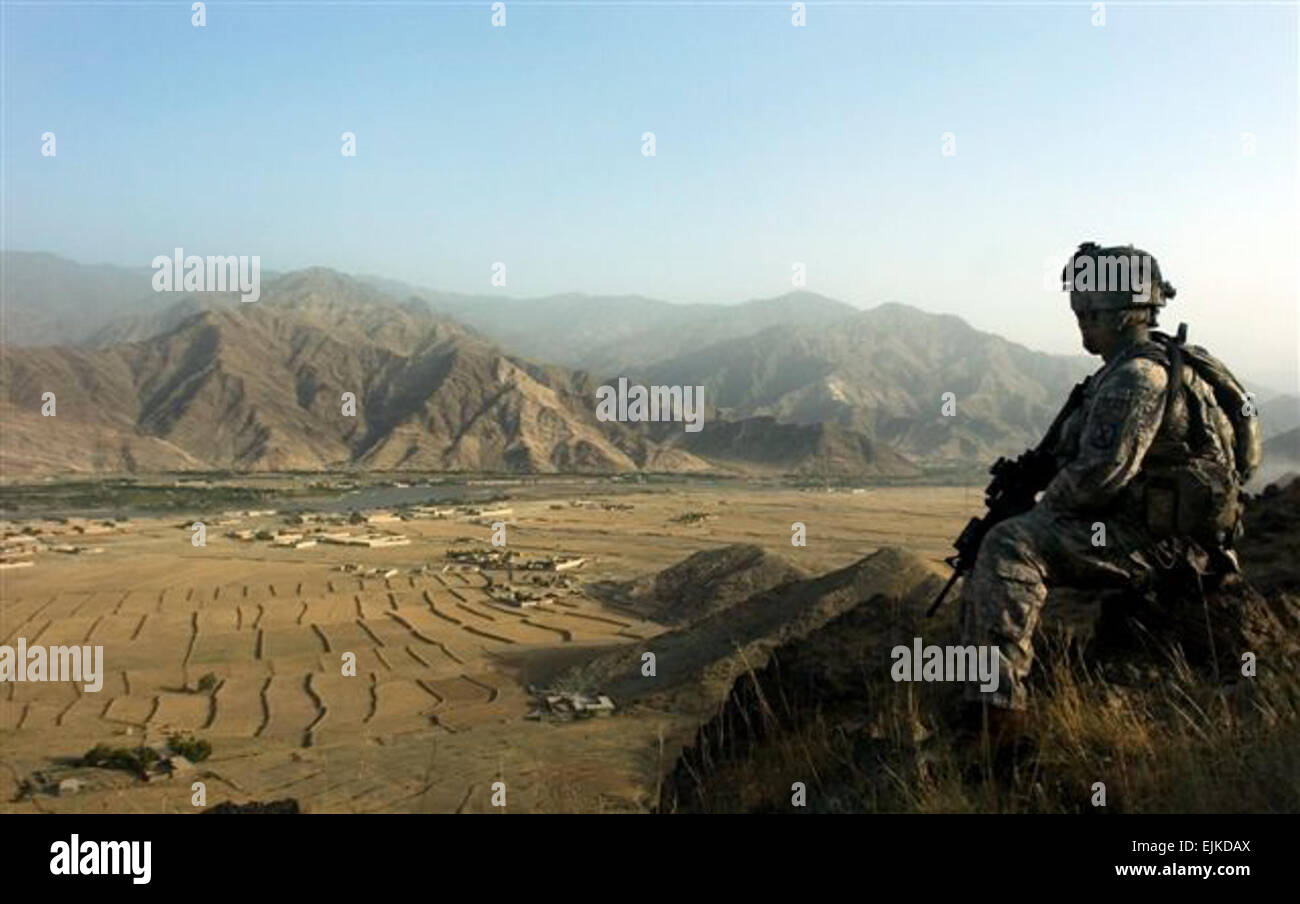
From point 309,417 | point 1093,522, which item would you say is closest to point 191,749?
point 1093,522

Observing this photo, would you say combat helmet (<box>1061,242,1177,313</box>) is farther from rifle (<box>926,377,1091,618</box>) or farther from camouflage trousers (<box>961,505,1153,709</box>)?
camouflage trousers (<box>961,505,1153,709</box>)

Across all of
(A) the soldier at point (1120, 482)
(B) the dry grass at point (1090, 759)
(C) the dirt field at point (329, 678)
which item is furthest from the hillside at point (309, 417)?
(A) the soldier at point (1120, 482)

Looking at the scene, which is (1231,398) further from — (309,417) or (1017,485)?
(309,417)

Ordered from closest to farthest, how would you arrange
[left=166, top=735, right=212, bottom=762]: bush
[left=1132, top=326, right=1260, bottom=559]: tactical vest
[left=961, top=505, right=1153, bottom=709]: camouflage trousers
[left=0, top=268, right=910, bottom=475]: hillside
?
→ [left=961, top=505, right=1153, bottom=709]: camouflage trousers, [left=1132, top=326, right=1260, bottom=559]: tactical vest, [left=166, top=735, right=212, bottom=762]: bush, [left=0, top=268, right=910, bottom=475]: hillside

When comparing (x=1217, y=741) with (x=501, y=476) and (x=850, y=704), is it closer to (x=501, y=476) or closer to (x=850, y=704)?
(x=850, y=704)

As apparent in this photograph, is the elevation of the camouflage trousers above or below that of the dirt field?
above

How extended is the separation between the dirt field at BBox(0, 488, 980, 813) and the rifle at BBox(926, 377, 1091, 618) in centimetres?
169

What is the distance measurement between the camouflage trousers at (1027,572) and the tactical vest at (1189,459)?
151mm

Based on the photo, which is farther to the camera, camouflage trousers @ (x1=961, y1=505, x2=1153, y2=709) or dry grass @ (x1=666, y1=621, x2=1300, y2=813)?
camouflage trousers @ (x1=961, y1=505, x2=1153, y2=709)

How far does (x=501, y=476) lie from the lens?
3964 inches

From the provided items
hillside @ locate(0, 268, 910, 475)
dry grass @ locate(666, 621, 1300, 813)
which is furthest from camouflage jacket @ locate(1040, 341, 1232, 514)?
hillside @ locate(0, 268, 910, 475)

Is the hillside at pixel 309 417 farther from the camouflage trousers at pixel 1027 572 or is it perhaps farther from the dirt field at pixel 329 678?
the camouflage trousers at pixel 1027 572

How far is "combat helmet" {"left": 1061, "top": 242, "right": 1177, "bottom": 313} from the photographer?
425 centimetres
